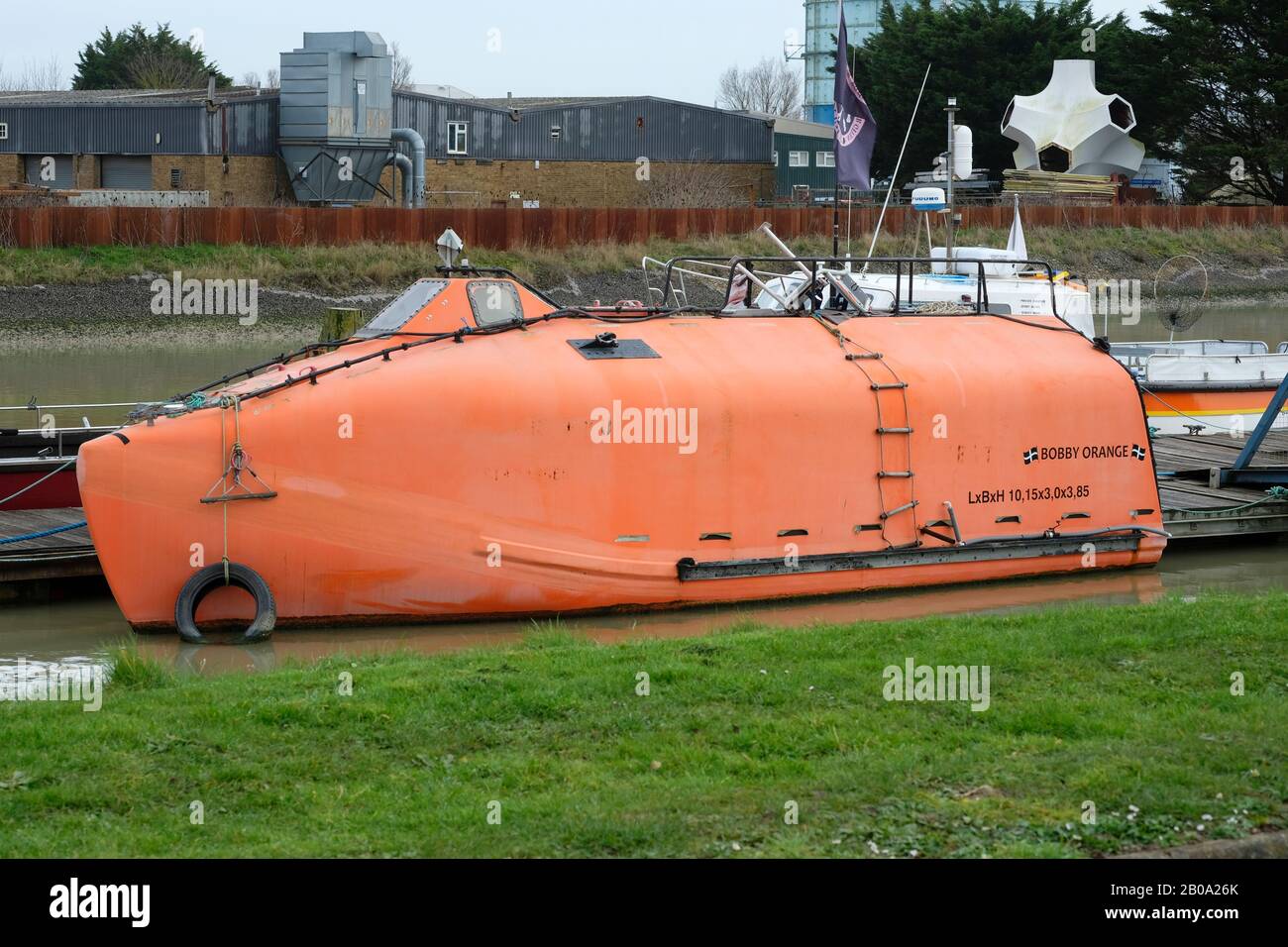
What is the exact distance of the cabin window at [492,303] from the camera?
14.0m

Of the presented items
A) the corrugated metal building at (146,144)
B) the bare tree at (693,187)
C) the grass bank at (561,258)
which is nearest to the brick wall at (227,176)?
the corrugated metal building at (146,144)

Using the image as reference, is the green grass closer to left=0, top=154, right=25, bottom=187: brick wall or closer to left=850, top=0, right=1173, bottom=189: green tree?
left=0, top=154, right=25, bottom=187: brick wall

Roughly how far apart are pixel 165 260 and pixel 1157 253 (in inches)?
1363

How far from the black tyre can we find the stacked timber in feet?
159

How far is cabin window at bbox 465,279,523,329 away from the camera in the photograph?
45.8 ft

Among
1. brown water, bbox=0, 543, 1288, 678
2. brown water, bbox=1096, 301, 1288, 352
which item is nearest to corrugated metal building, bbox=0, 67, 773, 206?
brown water, bbox=1096, 301, 1288, 352

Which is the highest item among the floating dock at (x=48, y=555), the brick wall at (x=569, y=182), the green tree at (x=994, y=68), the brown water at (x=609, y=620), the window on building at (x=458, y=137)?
the green tree at (x=994, y=68)

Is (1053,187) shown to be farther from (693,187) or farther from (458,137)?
(458,137)

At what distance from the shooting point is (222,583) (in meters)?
12.5

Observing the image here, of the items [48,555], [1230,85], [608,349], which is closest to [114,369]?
[48,555]

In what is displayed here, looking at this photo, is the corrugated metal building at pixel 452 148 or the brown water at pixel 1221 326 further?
the corrugated metal building at pixel 452 148

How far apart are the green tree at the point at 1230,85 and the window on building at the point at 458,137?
1115 inches

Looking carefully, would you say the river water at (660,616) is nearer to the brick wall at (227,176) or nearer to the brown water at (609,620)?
the brown water at (609,620)

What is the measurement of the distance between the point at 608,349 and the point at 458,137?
2021 inches
